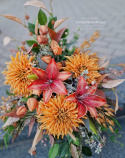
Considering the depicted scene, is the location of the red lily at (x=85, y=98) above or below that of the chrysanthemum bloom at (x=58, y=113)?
above

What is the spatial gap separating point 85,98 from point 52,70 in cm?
15

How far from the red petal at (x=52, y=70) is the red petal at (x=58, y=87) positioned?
0.07 ft

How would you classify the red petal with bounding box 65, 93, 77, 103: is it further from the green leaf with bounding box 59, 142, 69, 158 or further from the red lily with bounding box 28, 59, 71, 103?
the green leaf with bounding box 59, 142, 69, 158

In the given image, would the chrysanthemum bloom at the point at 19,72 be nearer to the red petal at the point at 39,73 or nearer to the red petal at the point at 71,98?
the red petal at the point at 39,73

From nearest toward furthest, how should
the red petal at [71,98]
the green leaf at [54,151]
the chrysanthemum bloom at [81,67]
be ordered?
the red petal at [71,98]
the chrysanthemum bloom at [81,67]
the green leaf at [54,151]

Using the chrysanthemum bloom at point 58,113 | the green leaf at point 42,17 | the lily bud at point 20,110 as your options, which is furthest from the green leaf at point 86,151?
the green leaf at point 42,17

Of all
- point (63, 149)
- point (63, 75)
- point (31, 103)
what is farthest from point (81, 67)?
point (63, 149)

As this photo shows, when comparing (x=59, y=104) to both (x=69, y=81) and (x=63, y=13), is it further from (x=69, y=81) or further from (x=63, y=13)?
(x=63, y=13)

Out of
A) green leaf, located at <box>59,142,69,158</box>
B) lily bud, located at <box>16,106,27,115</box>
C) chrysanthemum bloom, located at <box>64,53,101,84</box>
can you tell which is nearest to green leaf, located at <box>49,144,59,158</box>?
green leaf, located at <box>59,142,69,158</box>

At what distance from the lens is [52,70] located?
56cm

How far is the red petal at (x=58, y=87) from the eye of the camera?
0.54m

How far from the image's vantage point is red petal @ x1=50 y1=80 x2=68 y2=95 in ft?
1.76

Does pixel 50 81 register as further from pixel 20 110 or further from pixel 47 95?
pixel 20 110

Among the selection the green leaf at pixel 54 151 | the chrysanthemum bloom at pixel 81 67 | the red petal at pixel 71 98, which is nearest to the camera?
the red petal at pixel 71 98
